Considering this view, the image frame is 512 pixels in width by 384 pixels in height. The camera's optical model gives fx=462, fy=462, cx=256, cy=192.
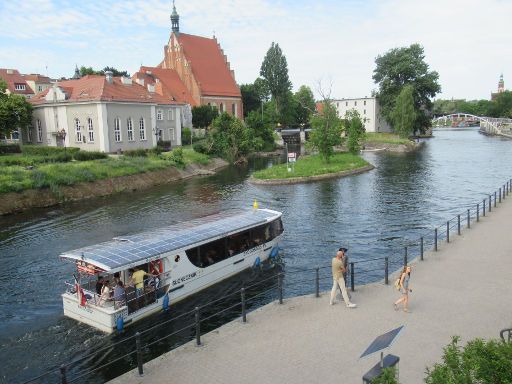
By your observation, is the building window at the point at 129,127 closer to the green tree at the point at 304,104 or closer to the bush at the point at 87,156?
the bush at the point at 87,156

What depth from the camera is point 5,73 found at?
10569 cm

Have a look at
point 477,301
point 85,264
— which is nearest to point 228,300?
point 85,264

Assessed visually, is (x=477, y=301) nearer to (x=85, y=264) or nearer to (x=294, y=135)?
(x=85, y=264)

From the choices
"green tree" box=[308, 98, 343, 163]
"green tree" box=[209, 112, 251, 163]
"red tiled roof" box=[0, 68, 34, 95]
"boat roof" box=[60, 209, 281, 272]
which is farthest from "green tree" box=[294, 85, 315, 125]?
"boat roof" box=[60, 209, 281, 272]

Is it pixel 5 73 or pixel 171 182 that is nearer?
pixel 171 182

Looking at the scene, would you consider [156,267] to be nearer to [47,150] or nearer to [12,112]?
[47,150]

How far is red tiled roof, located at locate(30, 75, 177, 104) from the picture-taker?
2322 inches

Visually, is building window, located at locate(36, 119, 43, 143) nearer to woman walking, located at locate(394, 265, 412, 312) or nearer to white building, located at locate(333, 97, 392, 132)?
woman walking, located at locate(394, 265, 412, 312)

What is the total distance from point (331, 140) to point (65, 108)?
1386 inches

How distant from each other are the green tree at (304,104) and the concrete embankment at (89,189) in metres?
74.5

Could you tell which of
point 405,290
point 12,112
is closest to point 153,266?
point 405,290

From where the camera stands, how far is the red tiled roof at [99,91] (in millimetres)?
58969

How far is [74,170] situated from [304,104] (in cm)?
9544

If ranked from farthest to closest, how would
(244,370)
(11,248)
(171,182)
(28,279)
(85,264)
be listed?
(171,182), (11,248), (28,279), (85,264), (244,370)
